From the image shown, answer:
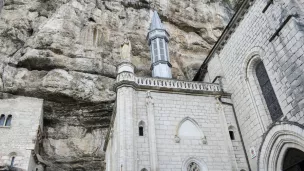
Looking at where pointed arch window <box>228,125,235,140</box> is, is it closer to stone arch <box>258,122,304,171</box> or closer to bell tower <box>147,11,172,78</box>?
stone arch <box>258,122,304,171</box>

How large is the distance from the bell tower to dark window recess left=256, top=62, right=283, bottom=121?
4.98 m

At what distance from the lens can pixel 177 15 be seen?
23.8 metres

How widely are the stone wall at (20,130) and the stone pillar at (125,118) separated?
706cm

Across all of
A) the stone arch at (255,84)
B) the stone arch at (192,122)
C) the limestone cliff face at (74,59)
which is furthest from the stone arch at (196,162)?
the limestone cliff face at (74,59)

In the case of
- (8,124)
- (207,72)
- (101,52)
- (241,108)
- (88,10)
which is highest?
(88,10)

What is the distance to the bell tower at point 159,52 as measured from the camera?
49.3 feet

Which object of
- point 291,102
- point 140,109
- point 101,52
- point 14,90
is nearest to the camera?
point 291,102

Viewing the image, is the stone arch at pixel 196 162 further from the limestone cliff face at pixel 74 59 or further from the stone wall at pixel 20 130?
the stone wall at pixel 20 130

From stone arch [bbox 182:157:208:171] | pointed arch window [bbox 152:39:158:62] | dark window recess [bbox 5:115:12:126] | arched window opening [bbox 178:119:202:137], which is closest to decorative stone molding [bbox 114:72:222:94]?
arched window opening [bbox 178:119:202:137]

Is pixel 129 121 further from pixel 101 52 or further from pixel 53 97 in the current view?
pixel 101 52

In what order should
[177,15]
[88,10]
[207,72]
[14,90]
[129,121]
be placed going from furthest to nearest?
1. [177,15]
2. [88,10]
3. [14,90]
4. [207,72]
5. [129,121]

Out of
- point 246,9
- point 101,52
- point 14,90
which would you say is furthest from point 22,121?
point 246,9

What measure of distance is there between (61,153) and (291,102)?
526 inches

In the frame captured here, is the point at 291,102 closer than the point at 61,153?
Yes
